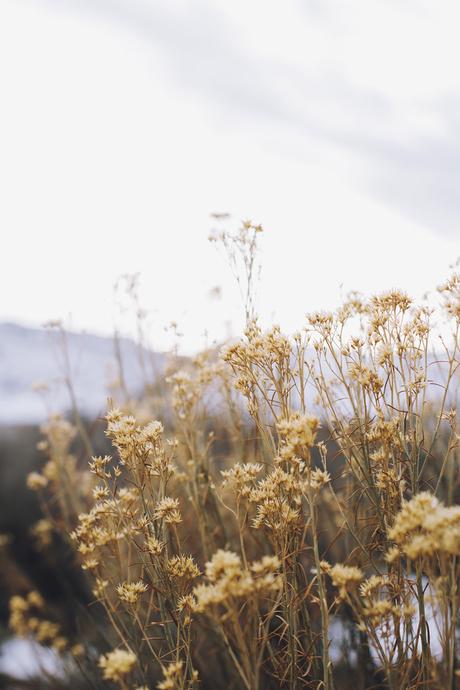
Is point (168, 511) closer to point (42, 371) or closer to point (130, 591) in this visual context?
point (130, 591)

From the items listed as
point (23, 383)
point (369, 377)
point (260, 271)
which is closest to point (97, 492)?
point (369, 377)

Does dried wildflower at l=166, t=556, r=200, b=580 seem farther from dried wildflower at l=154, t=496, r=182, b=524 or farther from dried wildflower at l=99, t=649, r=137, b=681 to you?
dried wildflower at l=99, t=649, r=137, b=681

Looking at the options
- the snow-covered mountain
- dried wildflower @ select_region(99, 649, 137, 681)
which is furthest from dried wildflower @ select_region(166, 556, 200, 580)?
the snow-covered mountain

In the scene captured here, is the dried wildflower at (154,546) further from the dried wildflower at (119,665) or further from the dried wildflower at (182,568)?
the dried wildflower at (119,665)

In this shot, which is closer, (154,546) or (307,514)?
(154,546)

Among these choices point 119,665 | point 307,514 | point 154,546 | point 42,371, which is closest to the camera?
point 119,665

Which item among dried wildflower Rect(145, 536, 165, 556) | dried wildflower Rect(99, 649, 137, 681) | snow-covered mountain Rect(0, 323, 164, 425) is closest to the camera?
dried wildflower Rect(99, 649, 137, 681)

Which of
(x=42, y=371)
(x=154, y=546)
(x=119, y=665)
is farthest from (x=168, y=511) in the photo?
(x=42, y=371)

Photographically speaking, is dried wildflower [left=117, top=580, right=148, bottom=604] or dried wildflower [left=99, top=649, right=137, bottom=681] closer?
dried wildflower [left=99, top=649, right=137, bottom=681]

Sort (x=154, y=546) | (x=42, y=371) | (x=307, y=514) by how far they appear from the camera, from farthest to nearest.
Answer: (x=42, y=371) < (x=307, y=514) < (x=154, y=546)

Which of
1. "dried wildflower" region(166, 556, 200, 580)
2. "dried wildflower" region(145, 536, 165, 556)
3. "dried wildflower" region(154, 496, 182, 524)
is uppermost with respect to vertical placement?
"dried wildflower" region(154, 496, 182, 524)

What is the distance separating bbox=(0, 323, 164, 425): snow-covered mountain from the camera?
424cm

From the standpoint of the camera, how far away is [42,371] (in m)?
4.70

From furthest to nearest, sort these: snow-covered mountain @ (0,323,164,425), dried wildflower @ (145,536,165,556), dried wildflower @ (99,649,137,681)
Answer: snow-covered mountain @ (0,323,164,425) < dried wildflower @ (145,536,165,556) < dried wildflower @ (99,649,137,681)
